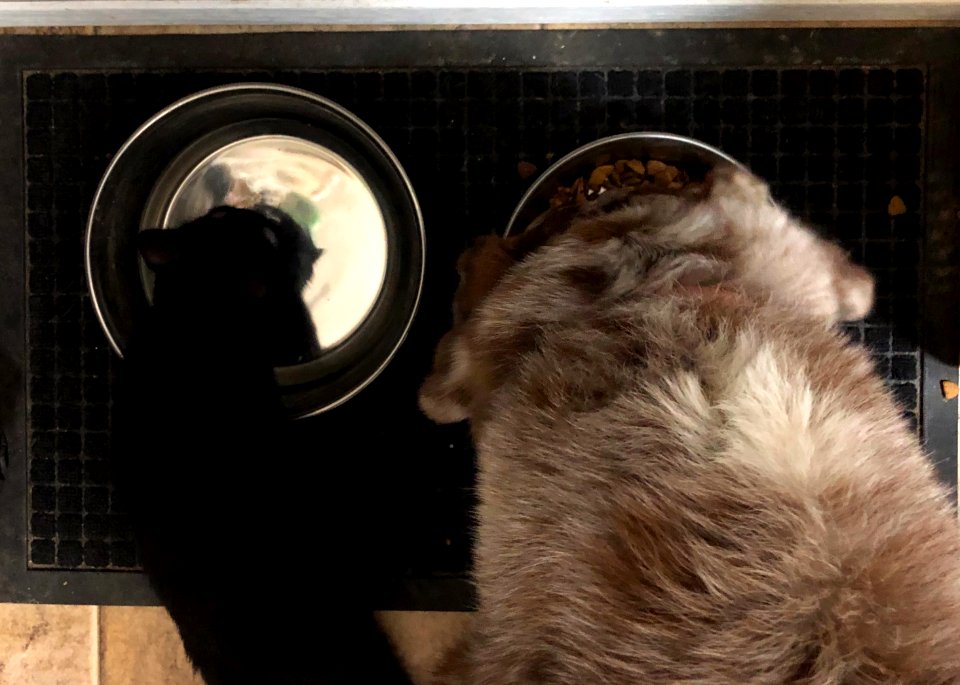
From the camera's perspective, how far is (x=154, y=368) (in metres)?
1.00

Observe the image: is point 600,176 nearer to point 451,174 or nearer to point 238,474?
point 451,174

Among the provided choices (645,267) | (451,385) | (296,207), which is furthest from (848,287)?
(296,207)

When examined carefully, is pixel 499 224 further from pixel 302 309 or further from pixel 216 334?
pixel 216 334

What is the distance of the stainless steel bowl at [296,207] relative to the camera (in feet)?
3.36

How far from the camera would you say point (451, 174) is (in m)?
1.08

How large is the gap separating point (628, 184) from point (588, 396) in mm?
360

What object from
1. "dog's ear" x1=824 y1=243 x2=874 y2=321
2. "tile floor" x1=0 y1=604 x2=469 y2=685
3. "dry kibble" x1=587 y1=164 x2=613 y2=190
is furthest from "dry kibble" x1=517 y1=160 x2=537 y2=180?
"tile floor" x1=0 y1=604 x2=469 y2=685

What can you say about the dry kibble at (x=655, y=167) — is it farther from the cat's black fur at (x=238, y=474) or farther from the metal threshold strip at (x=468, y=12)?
the cat's black fur at (x=238, y=474)

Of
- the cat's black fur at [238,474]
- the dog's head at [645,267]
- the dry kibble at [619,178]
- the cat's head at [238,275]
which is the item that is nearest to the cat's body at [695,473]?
the dog's head at [645,267]

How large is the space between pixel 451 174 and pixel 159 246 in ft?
1.32

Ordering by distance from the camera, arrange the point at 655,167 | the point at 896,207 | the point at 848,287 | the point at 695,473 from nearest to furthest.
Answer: the point at 695,473
the point at 848,287
the point at 655,167
the point at 896,207

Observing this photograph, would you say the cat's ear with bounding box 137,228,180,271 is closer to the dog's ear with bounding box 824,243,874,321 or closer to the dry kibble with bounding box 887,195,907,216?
the dog's ear with bounding box 824,243,874,321

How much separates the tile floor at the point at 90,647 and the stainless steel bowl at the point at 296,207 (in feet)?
1.35

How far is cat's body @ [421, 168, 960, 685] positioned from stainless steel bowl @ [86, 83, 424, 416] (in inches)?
11.1
